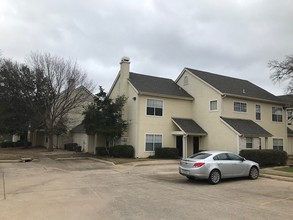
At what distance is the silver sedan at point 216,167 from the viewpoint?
14969 millimetres

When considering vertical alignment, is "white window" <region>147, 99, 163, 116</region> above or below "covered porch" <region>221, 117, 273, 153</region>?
above

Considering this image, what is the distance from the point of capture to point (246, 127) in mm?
28672

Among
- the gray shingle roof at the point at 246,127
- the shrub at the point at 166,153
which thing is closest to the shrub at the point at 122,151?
the shrub at the point at 166,153

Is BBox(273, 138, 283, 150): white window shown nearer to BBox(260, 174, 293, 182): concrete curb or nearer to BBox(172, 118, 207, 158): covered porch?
BBox(172, 118, 207, 158): covered porch

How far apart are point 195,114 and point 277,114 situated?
9179 mm

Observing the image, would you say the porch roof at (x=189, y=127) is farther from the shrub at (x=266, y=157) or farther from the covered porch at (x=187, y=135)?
the shrub at (x=266, y=157)

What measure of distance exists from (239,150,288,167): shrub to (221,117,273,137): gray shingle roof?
12.5 ft

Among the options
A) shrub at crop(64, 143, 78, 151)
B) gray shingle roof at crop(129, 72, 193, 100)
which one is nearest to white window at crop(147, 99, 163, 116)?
gray shingle roof at crop(129, 72, 193, 100)

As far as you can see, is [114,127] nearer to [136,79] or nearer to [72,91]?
[136,79]

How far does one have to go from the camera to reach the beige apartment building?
28.7 metres

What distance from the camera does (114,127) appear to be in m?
29.3

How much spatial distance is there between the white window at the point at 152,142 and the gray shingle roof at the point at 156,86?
3960mm

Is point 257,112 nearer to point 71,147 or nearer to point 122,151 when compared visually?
point 122,151

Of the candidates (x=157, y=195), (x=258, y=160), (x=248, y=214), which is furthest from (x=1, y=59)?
(x=248, y=214)
